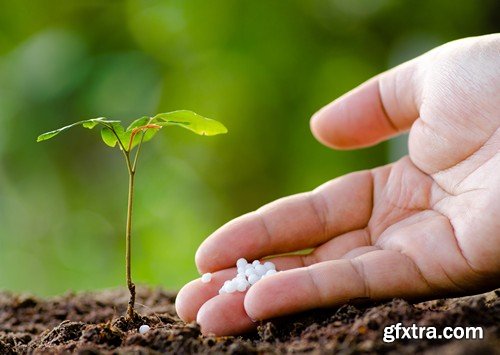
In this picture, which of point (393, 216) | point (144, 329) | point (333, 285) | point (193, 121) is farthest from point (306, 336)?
point (393, 216)

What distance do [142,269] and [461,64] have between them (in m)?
2.41

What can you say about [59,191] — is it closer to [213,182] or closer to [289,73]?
[213,182]

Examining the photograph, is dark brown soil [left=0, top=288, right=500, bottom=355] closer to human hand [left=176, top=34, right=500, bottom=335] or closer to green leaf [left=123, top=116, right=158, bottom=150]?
human hand [left=176, top=34, right=500, bottom=335]

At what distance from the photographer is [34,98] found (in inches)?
130

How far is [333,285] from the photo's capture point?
1057 millimetres

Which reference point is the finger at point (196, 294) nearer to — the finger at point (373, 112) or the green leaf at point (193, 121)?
the green leaf at point (193, 121)

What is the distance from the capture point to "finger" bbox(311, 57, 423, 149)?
4.77ft

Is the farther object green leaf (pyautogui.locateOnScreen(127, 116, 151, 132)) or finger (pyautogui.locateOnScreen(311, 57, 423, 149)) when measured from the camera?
finger (pyautogui.locateOnScreen(311, 57, 423, 149))

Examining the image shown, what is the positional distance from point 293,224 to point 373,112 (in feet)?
1.33

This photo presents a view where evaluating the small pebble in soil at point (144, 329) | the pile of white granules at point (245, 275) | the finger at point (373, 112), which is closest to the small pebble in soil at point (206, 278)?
the pile of white granules at point (245, 275)

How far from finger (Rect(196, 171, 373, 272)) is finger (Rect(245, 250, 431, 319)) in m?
0.23

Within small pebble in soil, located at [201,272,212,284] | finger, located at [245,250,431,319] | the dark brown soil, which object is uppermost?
small pebble in soil, located at [201,272,212,284]

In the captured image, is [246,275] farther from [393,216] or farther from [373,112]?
[373,112]

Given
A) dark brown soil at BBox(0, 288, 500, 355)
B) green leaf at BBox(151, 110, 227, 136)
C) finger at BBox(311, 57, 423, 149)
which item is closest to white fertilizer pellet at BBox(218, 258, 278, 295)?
dark brown soil at BBox(0, 288, 500, 355)
